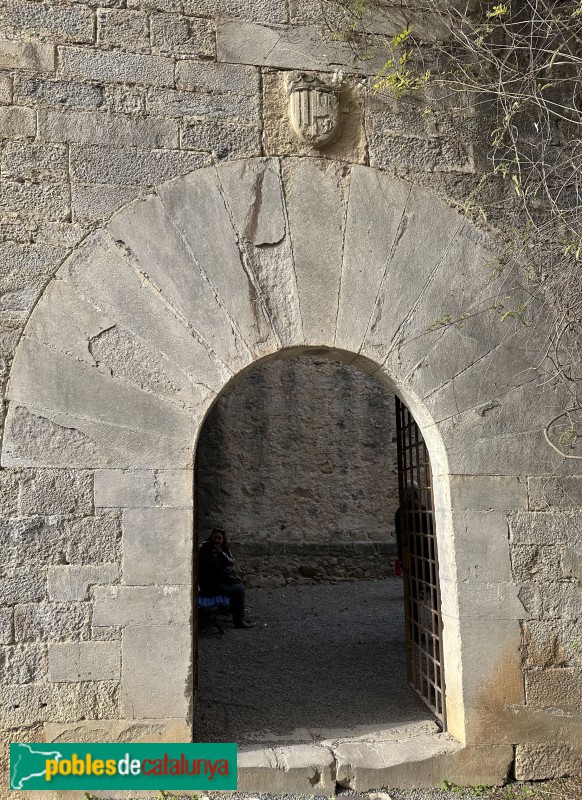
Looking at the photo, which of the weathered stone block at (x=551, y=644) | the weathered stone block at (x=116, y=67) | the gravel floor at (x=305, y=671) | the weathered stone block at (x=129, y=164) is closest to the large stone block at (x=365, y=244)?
the weathered stone block at (x=129, y=164)

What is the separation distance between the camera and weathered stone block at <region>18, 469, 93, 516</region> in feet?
10.2

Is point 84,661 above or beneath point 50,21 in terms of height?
beneath

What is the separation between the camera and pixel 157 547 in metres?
3.13

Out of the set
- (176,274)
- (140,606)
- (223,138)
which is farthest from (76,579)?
(223,138)

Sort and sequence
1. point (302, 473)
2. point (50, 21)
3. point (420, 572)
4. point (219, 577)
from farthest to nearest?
point (302, 473) → point (219, 577) → point (420, 572) → point (50, 21)

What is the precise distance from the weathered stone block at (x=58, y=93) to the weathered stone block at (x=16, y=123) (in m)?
0.06

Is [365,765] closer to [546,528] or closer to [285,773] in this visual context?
[285,773]

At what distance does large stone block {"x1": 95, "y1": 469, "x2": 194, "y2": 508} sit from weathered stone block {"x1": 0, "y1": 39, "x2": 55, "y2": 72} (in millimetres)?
1893

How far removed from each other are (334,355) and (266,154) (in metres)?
1.03

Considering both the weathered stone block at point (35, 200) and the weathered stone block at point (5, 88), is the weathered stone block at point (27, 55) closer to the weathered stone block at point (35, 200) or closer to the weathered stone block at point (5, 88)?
the weathered stone block at point (5, 88)

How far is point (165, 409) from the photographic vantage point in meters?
3.21

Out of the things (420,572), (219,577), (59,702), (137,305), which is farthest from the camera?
(219,577)

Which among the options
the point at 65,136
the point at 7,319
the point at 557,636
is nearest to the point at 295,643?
the point at 557,636

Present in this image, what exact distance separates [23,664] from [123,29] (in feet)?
9.53
